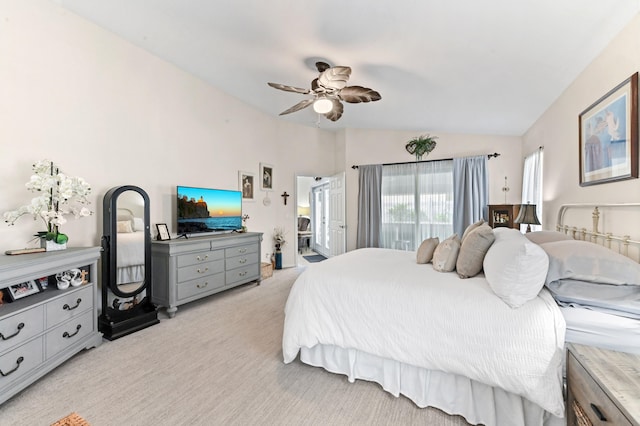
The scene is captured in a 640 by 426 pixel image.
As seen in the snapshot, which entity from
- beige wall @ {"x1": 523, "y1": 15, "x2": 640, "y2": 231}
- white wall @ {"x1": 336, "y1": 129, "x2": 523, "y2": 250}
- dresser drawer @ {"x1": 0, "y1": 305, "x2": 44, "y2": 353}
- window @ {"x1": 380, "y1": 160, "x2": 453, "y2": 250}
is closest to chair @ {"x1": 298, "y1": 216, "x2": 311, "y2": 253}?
white wall @ {"x1": 336, "y1": 129, "x2": 523, "y2": 250}

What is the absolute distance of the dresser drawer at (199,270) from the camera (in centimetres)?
309

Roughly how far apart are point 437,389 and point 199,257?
2.77 meters

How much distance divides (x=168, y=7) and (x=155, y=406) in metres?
3.12

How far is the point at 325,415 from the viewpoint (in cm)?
157

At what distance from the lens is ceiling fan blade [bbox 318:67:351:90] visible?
95.3 inches

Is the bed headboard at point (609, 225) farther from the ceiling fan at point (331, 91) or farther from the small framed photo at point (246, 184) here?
the small framed photo at point (246, 184)

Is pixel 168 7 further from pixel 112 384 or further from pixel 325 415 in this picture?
pixel 325 415

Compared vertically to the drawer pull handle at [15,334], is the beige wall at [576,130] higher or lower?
higher

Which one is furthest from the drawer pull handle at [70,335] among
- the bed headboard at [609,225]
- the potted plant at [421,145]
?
the potted plant at [421,145]

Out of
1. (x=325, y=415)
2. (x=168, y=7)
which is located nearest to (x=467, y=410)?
(x=325, y=415)

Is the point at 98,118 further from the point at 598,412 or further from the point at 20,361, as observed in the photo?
the point at 598,412

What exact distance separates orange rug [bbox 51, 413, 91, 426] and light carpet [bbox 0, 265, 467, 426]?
4 centimetres

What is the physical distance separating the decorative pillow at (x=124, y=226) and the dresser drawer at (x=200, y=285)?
80 centimetres

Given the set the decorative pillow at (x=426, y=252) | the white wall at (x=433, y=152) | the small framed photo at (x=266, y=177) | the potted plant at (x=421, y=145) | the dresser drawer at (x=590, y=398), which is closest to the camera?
the dresser drawer at (x=590, y=398)
